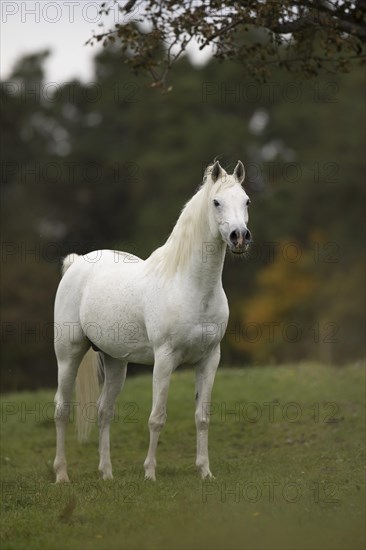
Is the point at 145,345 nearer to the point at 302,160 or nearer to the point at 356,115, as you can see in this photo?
the point at 356,115

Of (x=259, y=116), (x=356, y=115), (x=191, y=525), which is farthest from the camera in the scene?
(x=259, y=116)

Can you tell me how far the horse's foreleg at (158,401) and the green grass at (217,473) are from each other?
0.20 meters

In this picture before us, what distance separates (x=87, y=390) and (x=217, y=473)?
174 centimetres

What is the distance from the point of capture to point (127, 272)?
33.8 feet

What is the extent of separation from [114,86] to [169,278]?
3753 cm

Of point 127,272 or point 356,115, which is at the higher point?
point 356,115

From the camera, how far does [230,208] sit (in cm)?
893

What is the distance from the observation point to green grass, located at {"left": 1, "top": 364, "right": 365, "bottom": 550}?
702 cm

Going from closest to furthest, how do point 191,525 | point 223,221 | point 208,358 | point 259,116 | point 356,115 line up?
point 191,525 < point 223,221 < point 208,358 < point 356,115 < point 259,116

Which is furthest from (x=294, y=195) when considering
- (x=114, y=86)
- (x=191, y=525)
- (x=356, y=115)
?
(x=191, y=525)

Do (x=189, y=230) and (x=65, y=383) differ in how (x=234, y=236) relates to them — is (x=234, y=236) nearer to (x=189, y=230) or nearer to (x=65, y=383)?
(x=189, y=230)

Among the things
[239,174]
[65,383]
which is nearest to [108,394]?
[65,383]

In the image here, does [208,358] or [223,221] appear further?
[208,358]

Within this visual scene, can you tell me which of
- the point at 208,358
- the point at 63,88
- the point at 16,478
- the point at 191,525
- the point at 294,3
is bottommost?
the point at 16,478
